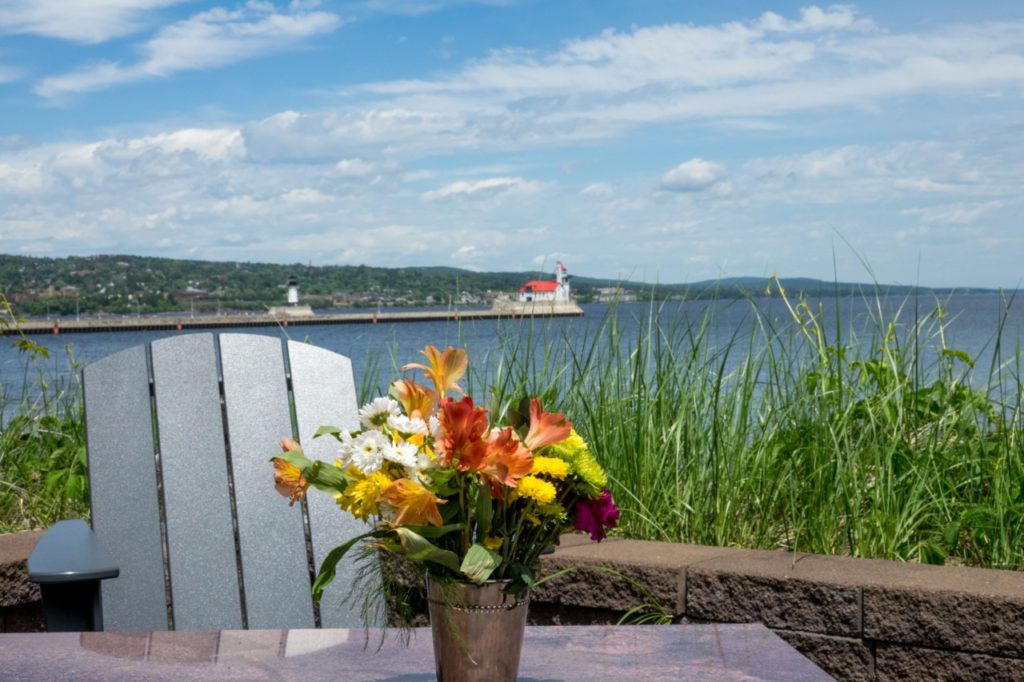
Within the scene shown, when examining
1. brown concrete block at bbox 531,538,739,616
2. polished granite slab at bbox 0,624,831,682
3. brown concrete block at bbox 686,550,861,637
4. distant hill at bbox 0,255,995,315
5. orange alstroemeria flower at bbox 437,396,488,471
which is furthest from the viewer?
distant hill at bbox 0,255,995,315

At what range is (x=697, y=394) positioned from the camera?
310 cm

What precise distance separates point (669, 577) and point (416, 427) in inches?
53.0

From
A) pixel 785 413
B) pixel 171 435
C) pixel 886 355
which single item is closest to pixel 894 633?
pixel 785 413

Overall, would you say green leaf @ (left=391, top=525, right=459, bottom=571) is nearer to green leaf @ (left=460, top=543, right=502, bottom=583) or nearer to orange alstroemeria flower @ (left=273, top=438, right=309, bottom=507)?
green leaf @ (left=460, top=543, right=502, bottom=583)

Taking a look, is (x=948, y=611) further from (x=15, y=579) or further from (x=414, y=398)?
(x=15, y=579)

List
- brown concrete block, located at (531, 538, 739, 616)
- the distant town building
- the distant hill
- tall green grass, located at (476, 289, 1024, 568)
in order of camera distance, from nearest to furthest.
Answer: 1. brown concrete block, located at (531, 538, 739, 616)
2. tall green grass, located at (476, 289, 1024, 568)
3. the distant town building
4. the distant hill

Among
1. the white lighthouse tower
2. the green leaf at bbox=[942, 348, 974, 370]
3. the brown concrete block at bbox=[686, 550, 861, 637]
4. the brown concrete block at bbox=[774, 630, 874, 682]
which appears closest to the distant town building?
the green leaf at bbox=[942, 348, 974, 370]

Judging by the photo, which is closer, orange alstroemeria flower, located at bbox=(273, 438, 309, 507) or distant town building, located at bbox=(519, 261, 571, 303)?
orange alstroemeria flower, located at bbox=(273, 438, 309, 507)

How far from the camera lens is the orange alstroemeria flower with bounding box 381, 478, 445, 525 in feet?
3.97

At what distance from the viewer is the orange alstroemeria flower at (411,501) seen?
1.21m

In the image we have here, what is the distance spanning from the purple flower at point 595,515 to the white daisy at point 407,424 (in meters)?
0.22

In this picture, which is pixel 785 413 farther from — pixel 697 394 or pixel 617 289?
pixel 617 289

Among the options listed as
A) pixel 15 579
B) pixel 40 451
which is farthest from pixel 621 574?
pixel 40 451

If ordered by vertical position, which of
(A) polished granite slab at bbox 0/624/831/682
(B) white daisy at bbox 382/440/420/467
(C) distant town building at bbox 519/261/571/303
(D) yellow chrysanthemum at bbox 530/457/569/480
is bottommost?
(A) polished granite slab at bbox 0/624/831/682
